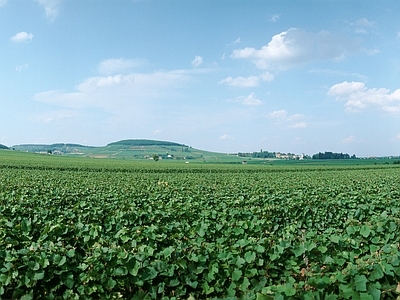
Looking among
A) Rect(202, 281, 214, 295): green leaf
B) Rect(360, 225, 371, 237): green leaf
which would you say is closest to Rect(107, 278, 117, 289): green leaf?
Rect(202, 281, 214, 295): green leaf

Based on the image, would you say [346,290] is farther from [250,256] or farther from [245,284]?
[250,256]

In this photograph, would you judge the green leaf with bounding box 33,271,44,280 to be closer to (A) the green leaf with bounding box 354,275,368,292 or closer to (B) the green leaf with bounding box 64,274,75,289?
(B) the green leaf with bounding box 64,274,75,289

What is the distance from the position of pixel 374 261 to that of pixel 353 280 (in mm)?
1113

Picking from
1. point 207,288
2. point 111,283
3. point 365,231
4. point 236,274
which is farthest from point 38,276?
point 365,231

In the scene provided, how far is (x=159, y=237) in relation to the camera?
6.32 metres

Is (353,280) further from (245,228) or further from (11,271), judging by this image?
(11,271)

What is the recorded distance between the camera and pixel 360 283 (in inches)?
153

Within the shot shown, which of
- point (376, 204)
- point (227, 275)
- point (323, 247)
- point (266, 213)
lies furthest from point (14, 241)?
point (376, 204)

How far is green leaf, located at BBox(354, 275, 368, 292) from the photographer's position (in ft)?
12.5

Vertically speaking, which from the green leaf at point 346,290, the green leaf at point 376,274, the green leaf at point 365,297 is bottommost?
the green leaf at point 346,290

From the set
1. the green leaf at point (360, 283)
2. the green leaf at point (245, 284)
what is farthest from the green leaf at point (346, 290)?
the green leaf at point (245, 284)

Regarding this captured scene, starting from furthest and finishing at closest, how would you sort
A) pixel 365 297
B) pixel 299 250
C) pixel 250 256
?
1. pixel 299 250
2. pixel 250 256
3. pixel 365 297

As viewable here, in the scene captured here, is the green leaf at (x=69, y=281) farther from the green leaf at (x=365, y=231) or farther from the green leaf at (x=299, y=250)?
the green leaf at (x=365, y=231)

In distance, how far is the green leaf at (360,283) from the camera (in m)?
3.81
